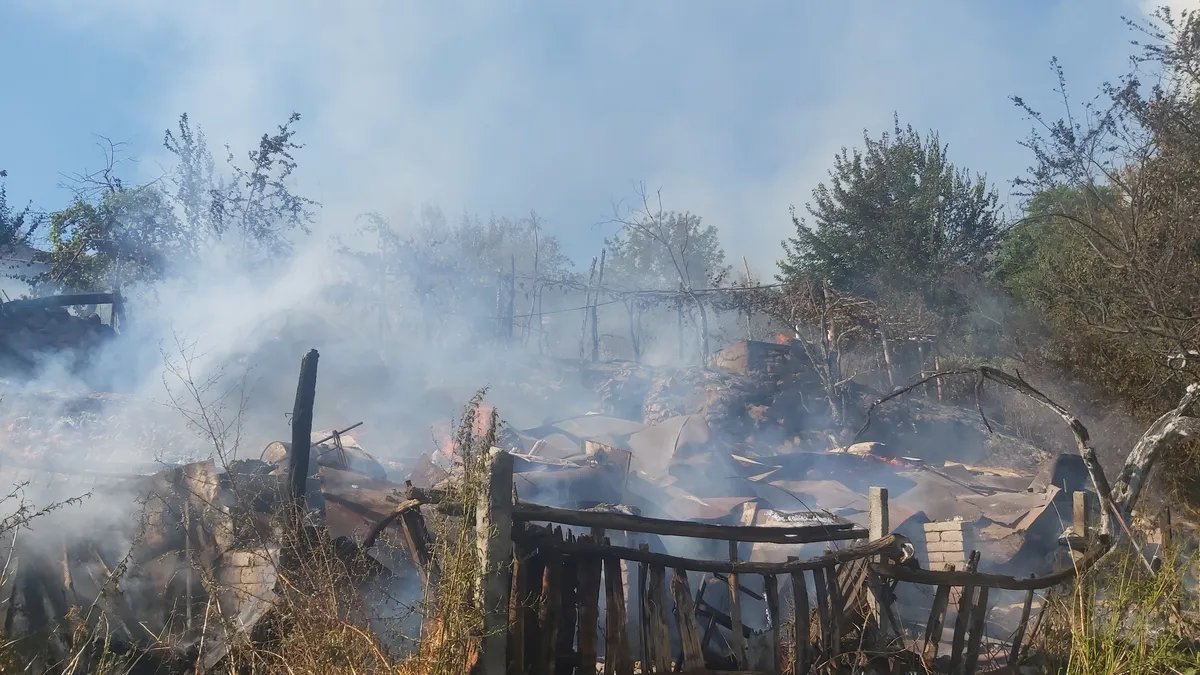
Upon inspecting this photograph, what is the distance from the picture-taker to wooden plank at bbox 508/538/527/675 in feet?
14.6

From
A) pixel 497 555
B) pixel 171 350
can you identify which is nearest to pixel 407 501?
pixel 497 555

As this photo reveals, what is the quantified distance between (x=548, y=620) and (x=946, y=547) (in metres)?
7.54

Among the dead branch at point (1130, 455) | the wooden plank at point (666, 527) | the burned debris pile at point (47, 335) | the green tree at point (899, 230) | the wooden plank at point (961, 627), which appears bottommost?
the wooden plank at point (961, 627)

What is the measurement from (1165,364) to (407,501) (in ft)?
31.2

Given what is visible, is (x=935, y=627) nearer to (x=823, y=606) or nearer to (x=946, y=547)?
(x=823, y=606)

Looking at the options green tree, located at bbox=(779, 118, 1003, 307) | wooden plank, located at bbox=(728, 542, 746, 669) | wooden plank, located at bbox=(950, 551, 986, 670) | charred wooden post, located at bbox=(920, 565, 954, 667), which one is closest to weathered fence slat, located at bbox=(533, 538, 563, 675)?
wooden plank, located at bbox=(728, 542, 746, 669)

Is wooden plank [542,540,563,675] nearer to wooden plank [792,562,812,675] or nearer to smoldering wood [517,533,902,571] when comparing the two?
smoldering wood [517,533,902,571]

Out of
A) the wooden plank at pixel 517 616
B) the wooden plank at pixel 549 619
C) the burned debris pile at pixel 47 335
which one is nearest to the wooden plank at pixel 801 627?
the wooden plank at pixel 549 619

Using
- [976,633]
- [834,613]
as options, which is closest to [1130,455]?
[976,633]

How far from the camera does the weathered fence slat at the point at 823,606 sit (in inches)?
203

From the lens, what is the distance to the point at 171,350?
703 inches

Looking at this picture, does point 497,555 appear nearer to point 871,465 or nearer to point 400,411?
point 871,465

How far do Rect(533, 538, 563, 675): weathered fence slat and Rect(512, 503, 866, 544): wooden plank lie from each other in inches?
12.6

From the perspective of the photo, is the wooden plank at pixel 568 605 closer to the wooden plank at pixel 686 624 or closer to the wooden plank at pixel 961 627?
the wooden plank at pixel 686 624
